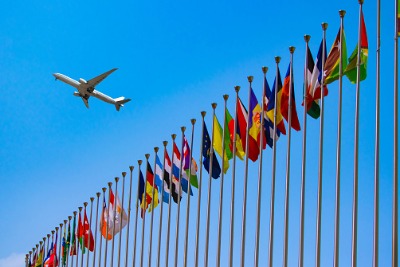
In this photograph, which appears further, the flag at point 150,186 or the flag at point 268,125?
the flag at point 150,186

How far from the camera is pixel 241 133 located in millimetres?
29641

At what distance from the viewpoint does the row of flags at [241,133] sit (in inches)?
1001

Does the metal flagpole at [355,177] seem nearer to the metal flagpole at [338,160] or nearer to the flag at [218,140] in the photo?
the metal flagpole at [338,160]

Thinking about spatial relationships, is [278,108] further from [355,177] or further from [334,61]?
[355,177]

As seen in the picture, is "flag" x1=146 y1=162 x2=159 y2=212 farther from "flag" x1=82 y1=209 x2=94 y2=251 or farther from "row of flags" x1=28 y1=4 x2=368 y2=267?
"flag" x1=82 y1=209 x2=94 y2=251

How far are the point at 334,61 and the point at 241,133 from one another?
5.45m

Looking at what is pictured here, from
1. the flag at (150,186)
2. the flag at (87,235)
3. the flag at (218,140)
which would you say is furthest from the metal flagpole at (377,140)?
the flag at (87,235)

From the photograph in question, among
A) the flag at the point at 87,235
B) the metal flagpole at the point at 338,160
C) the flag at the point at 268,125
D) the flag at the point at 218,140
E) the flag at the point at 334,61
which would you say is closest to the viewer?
the metal flagpole at the point at 338,160

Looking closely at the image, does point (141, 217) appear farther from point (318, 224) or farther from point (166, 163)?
point (318, 224)

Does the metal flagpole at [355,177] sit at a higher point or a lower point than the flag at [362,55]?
lower

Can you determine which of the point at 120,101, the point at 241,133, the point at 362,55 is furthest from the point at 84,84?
the point at 362,55

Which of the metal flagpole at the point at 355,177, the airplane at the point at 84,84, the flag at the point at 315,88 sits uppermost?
the airplane at the point at 84,84

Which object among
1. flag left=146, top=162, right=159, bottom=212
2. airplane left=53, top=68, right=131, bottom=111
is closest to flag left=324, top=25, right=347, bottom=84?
flag left=146, top=162, right=159, bottom=212

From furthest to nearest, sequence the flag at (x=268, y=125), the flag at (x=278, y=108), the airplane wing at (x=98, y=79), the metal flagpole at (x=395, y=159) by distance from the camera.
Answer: the airplane wing at (x=98, y=79) → the flag at (x=268, y=125) → the flag at (x=278, y=108) → the metal flagpole at (x=395, y=159)
